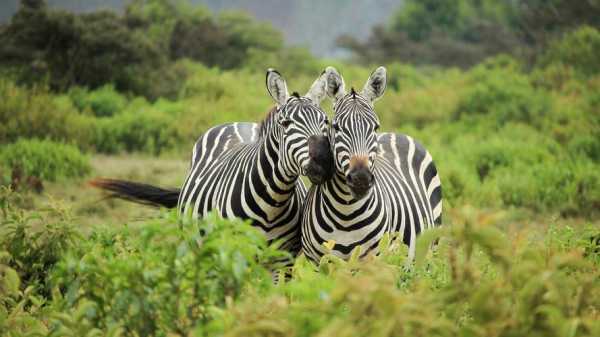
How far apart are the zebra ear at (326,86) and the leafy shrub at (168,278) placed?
2.10 metres

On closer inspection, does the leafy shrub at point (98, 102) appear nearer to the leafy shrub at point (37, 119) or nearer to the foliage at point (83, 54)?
the foliage at point (83, 54)

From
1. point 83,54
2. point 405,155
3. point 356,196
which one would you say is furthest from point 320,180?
point 83,54

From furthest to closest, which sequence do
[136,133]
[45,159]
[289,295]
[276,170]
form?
[136,133]
[45,159]
[276,170]
[289,295]

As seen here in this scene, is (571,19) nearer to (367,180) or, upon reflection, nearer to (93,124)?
(93,124)

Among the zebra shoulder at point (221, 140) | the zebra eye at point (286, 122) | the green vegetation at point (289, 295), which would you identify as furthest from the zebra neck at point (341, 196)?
the zebra shoulder at point (221, 140)

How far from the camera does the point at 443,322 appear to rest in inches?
85.4

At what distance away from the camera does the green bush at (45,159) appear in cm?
1001

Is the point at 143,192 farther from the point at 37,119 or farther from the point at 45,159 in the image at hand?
the point at 37,119

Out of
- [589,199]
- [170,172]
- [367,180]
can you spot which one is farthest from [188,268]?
[170,172]

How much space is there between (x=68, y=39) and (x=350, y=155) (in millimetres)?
12698

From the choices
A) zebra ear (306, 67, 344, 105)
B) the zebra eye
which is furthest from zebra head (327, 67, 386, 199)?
the zebra eye

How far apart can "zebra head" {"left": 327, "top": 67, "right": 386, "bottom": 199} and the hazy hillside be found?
203 feet

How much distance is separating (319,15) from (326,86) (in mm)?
68079

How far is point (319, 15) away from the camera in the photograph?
7131cm
